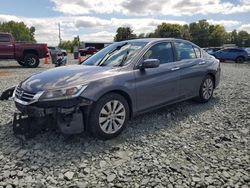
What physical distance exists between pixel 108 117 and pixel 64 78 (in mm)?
906

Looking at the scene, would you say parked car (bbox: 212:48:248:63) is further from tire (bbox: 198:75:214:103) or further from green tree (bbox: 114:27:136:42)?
green tree (bbox: 114:27:136:42)

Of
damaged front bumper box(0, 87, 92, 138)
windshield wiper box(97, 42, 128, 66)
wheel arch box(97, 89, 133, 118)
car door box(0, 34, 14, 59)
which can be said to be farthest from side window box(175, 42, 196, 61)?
car door box(0, 34, 14, 59)

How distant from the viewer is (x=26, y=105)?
4.14 m

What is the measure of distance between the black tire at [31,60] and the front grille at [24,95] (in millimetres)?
13454

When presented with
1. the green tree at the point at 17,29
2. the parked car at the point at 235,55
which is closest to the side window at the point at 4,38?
the parked car at the point at 235,55

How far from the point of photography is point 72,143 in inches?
169

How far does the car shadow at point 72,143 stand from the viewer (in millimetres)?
3871

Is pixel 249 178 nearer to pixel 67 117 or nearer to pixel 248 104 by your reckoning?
pixel 67 117

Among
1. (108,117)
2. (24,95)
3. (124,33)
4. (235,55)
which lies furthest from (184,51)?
(124,33)

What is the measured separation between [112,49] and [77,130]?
6.93ft

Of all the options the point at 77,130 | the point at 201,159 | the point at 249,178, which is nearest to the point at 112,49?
the point at 77,130

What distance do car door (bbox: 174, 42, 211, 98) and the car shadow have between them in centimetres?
78

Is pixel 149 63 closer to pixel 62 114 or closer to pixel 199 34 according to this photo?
pixel 62 114

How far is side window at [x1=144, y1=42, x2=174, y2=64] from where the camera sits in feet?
17.0
